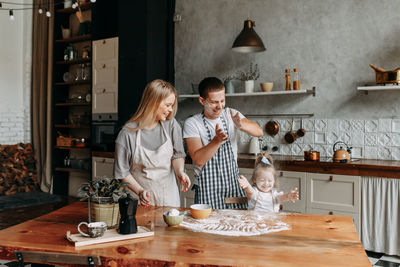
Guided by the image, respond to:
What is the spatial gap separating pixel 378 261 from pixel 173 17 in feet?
14.1

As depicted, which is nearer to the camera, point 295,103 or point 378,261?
point 378,261

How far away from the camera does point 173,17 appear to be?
573cm

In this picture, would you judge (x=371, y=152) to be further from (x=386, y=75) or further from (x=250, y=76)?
(x=250, y=76)

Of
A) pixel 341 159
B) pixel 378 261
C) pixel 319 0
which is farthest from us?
pixel 319 0

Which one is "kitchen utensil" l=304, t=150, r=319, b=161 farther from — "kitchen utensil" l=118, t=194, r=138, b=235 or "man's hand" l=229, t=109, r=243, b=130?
"kitchen utensil" l=118, t=194, r=138, b=235

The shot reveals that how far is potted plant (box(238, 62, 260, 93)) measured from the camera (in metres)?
4.88

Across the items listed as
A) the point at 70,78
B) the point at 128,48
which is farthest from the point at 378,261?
the point at 70,78

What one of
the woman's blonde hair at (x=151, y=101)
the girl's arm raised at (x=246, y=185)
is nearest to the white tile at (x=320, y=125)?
the girl's arm raised at (x=246, y=185)

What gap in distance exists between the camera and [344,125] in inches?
175

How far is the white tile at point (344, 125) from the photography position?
174 inches

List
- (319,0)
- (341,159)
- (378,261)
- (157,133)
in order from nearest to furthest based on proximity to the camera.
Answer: (157,133)
(378,261)
(341,159)
(319,0)

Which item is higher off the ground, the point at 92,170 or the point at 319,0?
the point at 319,0

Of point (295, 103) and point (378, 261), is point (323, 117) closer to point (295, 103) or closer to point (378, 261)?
point (295, 103)

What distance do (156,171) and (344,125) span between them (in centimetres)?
285
